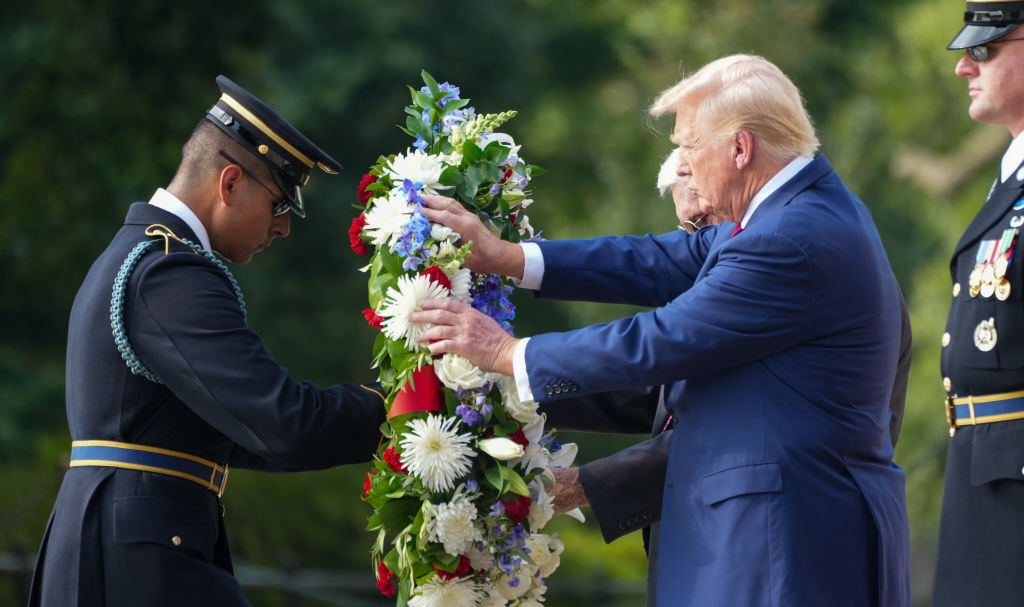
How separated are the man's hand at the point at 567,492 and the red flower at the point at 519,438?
0.39 metres

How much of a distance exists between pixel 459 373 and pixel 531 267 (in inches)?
20.7

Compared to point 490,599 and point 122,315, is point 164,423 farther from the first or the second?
point 490,599

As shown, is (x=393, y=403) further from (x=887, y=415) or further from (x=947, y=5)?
(x=947, y=5)

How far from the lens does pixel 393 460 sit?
3.68 m

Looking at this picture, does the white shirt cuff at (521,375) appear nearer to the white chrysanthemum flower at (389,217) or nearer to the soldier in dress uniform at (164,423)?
the white chrysanthemum flower at (389,217)

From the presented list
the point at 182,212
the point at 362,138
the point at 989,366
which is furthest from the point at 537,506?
the point at 362,138

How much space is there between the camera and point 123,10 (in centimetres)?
1123

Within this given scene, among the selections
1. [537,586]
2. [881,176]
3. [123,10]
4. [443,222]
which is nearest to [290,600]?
[537,586]

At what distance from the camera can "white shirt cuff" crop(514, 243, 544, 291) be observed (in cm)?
399

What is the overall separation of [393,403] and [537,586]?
680mm

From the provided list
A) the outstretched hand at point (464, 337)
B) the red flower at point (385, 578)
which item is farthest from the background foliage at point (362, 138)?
the outstretched hand at point (464, 337)

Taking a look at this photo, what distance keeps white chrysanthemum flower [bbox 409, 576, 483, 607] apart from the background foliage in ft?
12.7

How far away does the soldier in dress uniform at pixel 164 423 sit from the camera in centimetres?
365

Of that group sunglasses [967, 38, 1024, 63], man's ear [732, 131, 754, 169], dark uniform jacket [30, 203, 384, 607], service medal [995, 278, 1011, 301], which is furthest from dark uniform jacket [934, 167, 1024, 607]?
dark uniform jacket [30, 203, 384, 607]
